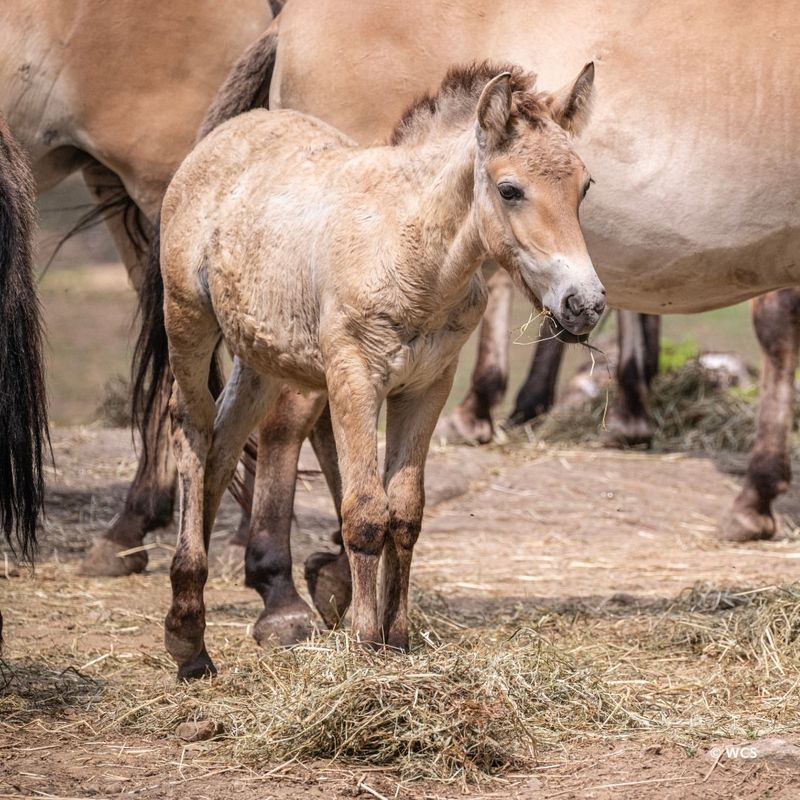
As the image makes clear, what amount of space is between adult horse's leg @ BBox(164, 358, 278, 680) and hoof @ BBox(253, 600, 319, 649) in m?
0.44

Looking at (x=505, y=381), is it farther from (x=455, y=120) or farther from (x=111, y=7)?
(x=455, y=120)

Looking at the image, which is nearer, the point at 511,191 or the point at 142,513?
the point at 511,191

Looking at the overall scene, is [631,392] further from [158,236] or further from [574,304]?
[574,304]

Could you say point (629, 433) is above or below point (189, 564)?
above

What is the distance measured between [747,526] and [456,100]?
11.7 ft

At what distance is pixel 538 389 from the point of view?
9.27 m

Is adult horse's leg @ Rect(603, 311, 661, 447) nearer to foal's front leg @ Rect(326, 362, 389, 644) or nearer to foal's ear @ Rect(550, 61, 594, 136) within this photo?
foal's ear @ Rect(550, 61, 594, 136)

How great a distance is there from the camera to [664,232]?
4.68 m

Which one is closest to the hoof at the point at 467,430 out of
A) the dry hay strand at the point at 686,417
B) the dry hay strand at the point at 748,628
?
the dry hay strand at the point at 686,417

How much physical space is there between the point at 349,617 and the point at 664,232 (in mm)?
1769

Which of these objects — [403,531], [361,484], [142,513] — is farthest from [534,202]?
[142,513]

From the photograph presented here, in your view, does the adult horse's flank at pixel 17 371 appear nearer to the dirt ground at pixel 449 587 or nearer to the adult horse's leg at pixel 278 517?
the dirt ground at pixel 449 587

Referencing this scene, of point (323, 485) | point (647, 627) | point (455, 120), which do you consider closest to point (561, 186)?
point (455, 120)

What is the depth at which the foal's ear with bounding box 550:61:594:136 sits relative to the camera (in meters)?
3.57
